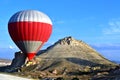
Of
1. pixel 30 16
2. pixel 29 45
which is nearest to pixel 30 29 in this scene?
pixel 30 16

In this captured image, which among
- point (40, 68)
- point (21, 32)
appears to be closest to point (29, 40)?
point (21, 32)

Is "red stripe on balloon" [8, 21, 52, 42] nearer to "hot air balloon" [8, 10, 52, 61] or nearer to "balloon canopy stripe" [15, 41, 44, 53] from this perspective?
"hot air balloon" [8, 10, 52, 61]

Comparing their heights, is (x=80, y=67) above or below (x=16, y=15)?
below

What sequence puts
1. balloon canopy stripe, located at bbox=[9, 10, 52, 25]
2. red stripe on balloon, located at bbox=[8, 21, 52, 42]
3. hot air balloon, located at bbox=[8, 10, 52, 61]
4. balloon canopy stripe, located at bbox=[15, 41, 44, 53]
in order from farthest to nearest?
balloon canopy stripe, located at bbox=[15, 41, 44, 53]
balloon canopy stripe, located at bbox=[9, 10, 52, 25]
hot air balloon, located at bbox=[8, 10, 52, 61]
red stripe on balloon, located at bbox=[8, 21, 52, 42]

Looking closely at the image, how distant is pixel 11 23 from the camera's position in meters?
149

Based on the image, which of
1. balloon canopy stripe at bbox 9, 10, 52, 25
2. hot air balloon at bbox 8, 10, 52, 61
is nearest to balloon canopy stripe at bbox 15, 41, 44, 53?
hot air balloon at bbox 8, 10, 52, 61

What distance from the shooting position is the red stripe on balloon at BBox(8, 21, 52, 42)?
14412cm

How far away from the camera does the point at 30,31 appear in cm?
14425

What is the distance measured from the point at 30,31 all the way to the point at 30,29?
0.67 meters

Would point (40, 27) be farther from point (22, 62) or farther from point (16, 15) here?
point (22, 62)

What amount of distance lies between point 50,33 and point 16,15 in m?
13.5

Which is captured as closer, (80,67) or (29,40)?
(29,40)

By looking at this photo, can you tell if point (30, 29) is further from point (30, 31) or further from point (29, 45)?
point (29, 45)

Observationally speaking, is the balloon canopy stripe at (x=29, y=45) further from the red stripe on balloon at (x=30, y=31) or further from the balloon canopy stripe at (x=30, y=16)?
Answer: the balloon canopy stripe at (x=30, y=16)
